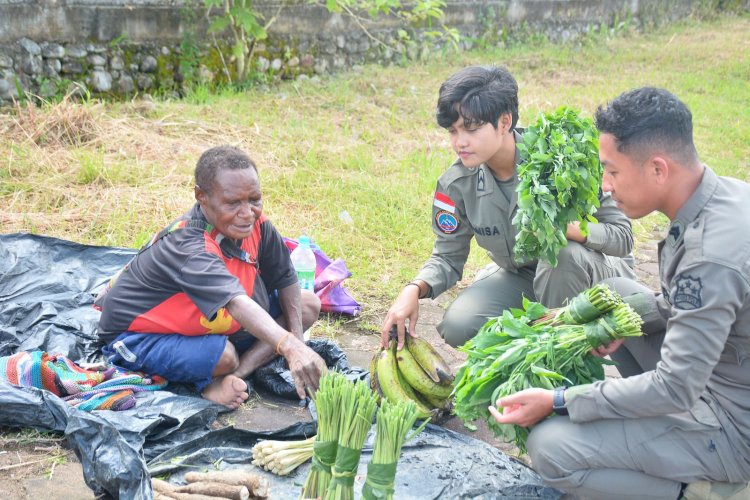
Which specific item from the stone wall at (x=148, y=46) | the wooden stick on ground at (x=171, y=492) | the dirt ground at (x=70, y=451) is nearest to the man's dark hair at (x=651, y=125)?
the dirt ground at (x=70, y=451)

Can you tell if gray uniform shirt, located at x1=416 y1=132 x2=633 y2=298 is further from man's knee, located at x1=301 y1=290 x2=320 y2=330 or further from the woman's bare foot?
the woman's bare foot

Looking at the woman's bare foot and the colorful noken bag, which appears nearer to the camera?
the colorful noken bag

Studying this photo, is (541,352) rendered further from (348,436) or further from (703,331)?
(348,436)

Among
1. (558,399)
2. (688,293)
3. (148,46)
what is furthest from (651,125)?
(148,46)

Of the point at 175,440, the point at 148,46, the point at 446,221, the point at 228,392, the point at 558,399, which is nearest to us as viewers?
the point at 558,399

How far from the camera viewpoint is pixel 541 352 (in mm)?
3178

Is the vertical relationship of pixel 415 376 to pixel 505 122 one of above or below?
below

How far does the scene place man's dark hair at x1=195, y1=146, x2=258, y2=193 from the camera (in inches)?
153

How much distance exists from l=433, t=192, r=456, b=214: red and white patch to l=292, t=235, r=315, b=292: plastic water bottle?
105 centimetres

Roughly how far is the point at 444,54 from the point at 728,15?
9058 millimetres

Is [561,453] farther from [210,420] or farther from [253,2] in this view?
[253,2]

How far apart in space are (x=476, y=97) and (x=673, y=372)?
1.61m

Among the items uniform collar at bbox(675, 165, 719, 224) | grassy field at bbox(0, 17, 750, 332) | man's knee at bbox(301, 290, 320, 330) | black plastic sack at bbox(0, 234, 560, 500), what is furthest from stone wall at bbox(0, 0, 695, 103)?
uniform collar at bbox(675, 165, 719, 224)

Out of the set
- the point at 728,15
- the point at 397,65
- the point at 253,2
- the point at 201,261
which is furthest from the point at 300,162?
the point at 728,15
